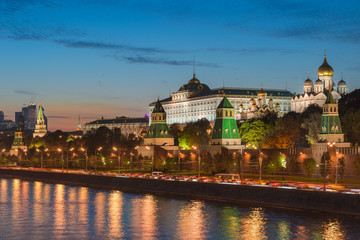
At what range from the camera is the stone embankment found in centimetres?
5396

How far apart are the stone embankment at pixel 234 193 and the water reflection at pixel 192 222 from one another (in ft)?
11.0

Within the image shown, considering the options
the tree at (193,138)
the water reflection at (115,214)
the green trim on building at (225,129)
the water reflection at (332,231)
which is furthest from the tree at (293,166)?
the tree at (193,138)

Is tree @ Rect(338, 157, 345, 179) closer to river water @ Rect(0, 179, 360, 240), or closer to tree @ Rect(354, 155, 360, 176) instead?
tree @ Rect(354, 155, 360, 176)

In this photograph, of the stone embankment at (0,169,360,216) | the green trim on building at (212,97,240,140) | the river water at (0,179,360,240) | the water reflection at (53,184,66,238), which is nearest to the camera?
the river water at (0,179,360,240)

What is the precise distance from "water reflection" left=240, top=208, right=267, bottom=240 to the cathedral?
104 meters

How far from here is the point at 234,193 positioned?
65.6 meters

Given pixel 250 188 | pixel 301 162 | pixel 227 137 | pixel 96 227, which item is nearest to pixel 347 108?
pixel 227 137

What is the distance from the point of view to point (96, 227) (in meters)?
51.3

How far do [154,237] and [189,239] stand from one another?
259cm

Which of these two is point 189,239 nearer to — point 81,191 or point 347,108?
point 81,191

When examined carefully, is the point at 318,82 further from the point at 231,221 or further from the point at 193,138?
A: the point at 231,221

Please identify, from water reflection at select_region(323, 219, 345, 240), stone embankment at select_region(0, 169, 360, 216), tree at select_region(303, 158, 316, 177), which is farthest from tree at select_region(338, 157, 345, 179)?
water reflection at select_region(323, 219, 345, 240)

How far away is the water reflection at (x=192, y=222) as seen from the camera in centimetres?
4775

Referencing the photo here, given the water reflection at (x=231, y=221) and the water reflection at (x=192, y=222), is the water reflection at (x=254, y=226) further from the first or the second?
the water reflection at (x=192, y=222)
